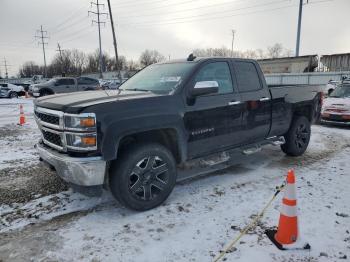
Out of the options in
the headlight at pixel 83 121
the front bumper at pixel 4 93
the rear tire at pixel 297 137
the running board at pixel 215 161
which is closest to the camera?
the headlight at pixel 83 121

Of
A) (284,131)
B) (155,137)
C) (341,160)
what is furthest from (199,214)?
(341,160)

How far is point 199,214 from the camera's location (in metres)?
3.77

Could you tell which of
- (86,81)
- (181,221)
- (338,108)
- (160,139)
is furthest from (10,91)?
(181,221)

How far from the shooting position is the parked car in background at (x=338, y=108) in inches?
391

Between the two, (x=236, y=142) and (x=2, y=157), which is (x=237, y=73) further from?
(x=2, y=157)

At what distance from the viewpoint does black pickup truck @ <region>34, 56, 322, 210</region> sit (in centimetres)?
333

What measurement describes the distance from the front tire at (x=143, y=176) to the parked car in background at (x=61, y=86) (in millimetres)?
18413

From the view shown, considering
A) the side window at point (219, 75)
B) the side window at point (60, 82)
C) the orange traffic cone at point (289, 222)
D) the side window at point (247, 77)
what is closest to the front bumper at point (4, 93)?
the side window at point (60, 82)

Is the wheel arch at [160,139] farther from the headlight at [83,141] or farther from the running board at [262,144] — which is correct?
the running board at [262,144]

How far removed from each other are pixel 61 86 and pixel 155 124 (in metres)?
19.1

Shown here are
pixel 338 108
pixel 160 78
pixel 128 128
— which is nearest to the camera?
pixel 128 128

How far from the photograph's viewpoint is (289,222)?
3.01m

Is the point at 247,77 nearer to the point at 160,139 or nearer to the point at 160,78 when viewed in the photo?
the point at 160,78

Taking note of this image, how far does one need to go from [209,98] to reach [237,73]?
3.05 feet
